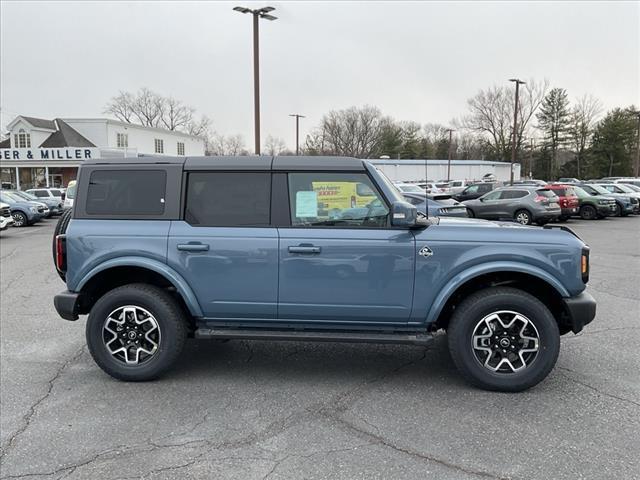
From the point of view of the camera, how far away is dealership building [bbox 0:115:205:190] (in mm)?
42312

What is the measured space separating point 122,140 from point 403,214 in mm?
48034

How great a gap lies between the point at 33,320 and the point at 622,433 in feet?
21.0

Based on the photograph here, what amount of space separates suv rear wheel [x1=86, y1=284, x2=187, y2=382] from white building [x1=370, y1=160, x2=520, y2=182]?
6504 centimetres

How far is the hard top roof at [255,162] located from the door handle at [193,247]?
2.19ft

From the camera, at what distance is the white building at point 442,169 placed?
70.8 meters

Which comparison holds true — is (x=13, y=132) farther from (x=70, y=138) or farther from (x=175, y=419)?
(x=175, y=419)

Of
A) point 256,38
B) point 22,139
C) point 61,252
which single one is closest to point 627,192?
point 256,38

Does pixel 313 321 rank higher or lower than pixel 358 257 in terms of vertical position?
lower

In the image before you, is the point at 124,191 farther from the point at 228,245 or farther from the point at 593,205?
the point at 593,205

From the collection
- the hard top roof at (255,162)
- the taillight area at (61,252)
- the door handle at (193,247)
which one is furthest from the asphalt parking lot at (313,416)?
the hard top roof at (255,162)

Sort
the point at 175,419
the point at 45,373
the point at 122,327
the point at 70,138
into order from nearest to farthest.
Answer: the point at 175,419
the point at 122,327
the point at 45,373
the point at 70,138

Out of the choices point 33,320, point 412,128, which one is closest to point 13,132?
point 33,320

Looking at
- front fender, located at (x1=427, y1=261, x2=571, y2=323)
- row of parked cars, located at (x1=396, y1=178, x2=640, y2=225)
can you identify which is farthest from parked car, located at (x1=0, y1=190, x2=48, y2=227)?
front fender, located at (x1=427, y1=261, x2=571, y2=323)

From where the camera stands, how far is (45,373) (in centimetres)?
456
